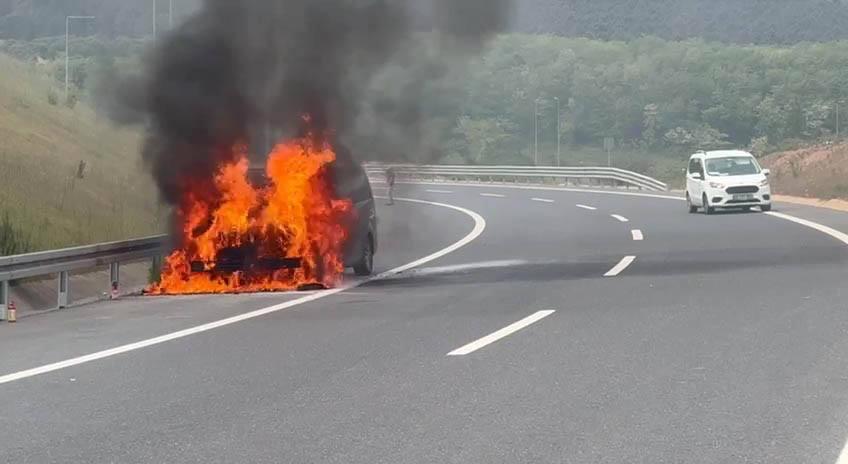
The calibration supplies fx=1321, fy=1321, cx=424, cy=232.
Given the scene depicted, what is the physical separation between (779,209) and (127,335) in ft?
80.8

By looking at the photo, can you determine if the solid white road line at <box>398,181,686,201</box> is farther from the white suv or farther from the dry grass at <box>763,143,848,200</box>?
the white suv

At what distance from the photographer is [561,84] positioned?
332ft

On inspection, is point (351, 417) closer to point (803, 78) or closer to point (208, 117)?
point (208, 117)

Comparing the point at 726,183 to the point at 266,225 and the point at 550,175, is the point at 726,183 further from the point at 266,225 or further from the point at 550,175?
the point at 550,175

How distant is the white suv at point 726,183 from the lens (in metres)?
32.9

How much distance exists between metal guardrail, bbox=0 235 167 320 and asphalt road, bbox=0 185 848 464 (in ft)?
1.60

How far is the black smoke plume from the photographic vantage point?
17.2 metres

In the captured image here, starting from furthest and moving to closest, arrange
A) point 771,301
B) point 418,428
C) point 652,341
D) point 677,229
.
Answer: point 677,229, point 771,301, point 652,341, point 418,428

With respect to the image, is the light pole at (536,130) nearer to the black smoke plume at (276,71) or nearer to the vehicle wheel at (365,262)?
the black smoke plume at (276,71)

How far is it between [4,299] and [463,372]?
21.9 ft

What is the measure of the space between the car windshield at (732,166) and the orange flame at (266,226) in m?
19.5

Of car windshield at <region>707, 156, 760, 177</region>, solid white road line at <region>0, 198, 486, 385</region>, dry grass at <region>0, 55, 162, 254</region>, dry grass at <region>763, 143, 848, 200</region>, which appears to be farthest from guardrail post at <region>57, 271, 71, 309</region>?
dry grass at <region>763, 143, 848, 200</region>

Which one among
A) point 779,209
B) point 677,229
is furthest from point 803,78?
point 677,229

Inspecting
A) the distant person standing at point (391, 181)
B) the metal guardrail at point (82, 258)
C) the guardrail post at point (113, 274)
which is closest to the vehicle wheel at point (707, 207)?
the distant person standing at point (391, 181)
